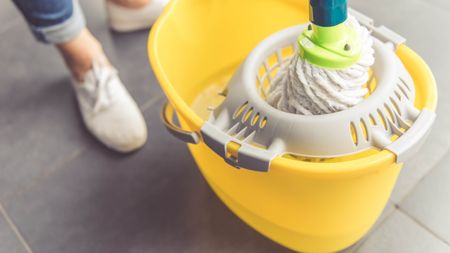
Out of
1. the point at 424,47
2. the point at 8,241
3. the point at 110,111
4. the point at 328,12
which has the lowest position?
the point at 8,241

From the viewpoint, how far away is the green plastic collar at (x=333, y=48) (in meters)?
0.58

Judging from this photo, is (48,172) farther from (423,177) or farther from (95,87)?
(423,177)

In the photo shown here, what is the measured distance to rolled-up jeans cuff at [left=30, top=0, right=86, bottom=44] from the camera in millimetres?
839

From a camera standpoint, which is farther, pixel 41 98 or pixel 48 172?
pixel 41 98

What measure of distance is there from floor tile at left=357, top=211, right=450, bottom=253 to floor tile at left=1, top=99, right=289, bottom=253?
0.49 feet

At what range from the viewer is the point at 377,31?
68cm

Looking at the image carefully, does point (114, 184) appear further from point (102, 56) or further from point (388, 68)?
point (388, 68)

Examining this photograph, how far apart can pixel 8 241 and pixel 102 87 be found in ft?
1.03

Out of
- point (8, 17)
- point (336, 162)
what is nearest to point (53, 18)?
point (8, 17)

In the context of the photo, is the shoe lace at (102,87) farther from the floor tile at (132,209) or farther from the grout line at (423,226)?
the grout line at (423,226)

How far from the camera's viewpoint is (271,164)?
55cm

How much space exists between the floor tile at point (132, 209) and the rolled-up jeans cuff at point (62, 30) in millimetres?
209

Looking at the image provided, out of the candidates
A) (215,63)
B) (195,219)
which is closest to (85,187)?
(195,219)

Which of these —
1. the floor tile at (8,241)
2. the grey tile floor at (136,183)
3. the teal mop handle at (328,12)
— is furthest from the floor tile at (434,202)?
the floor tile at (8,241)
